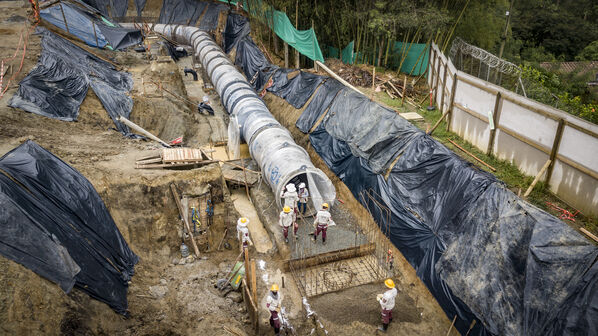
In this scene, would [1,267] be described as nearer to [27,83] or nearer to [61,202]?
[61,202]

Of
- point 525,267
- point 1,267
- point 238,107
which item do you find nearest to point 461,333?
point 525,267

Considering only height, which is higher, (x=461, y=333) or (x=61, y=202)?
(x=61, y=202)

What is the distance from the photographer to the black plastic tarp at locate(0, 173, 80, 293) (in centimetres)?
744

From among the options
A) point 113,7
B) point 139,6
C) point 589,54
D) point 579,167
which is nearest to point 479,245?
point 579,167

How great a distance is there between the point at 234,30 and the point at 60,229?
23.5 m

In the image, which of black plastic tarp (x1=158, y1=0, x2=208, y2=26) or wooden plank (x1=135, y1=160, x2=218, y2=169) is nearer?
wooden plank (x1=135, y1=160, x2=218, y2=169)

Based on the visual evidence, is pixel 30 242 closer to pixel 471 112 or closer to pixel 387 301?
pixel 387 301

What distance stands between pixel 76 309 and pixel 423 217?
8.57 meters

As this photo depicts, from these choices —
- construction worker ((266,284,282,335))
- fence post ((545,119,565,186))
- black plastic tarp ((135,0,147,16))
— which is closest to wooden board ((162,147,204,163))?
construction worker ((266,284,282,335))

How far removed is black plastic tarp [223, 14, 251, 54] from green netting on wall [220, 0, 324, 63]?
252cm

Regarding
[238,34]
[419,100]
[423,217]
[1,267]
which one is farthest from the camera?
[238,34]

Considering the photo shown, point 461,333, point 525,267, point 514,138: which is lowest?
point 461,333

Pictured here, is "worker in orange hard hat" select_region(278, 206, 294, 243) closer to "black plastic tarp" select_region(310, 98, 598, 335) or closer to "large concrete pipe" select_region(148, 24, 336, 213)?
"large concrete pipe" select_region(148, 24, 336, 213)

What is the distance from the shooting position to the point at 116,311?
28.6ft
